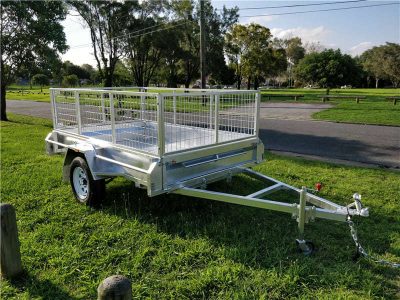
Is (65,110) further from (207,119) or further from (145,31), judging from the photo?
(145,31)

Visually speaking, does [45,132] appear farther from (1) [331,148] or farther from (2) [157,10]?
(2) [157,10]

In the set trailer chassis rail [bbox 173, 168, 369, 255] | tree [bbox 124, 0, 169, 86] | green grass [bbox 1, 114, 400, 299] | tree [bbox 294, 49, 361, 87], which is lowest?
green grass [bbox 1, 114, 400, 299]

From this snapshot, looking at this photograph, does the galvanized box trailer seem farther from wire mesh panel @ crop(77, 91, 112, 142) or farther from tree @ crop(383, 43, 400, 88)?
tree @ crop(383, 43, 400, 88)

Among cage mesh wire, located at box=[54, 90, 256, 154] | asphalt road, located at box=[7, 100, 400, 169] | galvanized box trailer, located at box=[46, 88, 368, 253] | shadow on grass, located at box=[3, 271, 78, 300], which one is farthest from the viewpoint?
asphalt road, located at box=[7, 100, 400, 169]

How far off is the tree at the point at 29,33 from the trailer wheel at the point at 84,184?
1196 centimetres

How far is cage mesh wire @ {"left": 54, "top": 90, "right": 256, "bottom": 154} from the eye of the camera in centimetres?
478

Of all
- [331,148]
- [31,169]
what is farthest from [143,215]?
[331,148]

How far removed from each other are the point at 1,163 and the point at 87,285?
5447 millimetres

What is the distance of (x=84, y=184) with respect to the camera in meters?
5.16

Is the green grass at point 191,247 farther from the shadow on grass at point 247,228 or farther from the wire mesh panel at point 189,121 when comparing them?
the wire mesh panel at point 189,121

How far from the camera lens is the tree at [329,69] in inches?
1797

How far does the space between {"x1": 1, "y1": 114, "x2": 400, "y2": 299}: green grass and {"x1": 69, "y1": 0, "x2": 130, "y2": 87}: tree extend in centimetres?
2853

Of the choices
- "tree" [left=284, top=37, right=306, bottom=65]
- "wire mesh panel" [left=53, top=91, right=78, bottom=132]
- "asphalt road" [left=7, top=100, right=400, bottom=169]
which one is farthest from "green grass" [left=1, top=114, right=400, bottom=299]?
"tree" [left=284, top=37, right=306, bottom=65]

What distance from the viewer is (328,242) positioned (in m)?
4.01
